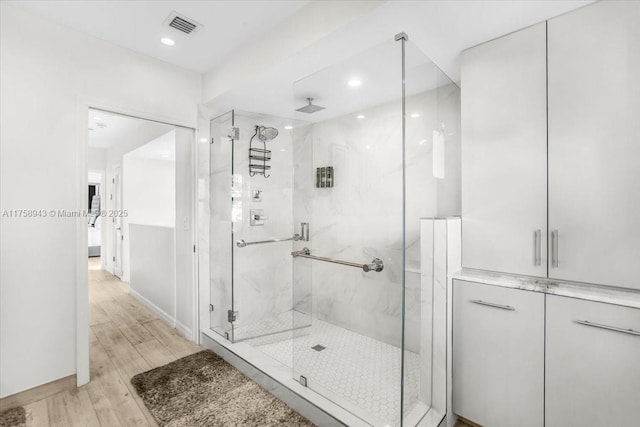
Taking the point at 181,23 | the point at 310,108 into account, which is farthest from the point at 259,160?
the point at 181,23

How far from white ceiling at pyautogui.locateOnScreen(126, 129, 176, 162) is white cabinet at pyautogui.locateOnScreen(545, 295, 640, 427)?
415 centimetres

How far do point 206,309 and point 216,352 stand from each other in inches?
16.8

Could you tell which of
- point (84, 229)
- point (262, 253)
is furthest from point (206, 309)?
point (84, 229)

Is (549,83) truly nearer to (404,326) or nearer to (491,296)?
(491,296)

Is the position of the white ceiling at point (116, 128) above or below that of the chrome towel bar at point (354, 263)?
above

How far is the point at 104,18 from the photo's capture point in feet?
6.84

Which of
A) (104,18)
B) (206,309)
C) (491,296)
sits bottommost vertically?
(206,309)

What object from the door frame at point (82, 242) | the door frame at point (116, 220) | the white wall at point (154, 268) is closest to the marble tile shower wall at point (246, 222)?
the white wall at point (154, 268)

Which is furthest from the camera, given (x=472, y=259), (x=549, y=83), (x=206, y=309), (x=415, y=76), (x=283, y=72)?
(x=206, y=309)

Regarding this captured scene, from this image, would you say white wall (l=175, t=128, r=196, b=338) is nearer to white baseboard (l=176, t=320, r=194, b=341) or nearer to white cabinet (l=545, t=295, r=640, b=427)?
white baseboard (l=176, t=320, r=194, b=341)

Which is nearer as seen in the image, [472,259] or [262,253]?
[472,259]

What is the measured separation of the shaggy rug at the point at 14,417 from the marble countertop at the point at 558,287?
277 cm

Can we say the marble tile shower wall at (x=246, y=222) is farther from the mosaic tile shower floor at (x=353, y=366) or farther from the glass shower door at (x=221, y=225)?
the mosaic tile shower floor at (x=353, y=366)

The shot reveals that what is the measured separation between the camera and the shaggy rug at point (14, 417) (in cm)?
182
